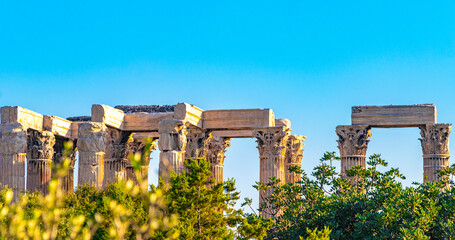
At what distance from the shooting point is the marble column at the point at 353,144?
160 ft

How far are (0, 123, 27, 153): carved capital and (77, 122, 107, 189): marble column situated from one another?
114 inches

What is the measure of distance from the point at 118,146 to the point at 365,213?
60.0ft

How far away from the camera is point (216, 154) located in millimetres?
55594

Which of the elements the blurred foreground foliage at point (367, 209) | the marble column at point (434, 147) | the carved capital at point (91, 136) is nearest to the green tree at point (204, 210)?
the blurred foreground foliage at point (367, 209)

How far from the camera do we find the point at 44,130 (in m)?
50.4

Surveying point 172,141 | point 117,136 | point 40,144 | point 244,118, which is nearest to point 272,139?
point 244,118

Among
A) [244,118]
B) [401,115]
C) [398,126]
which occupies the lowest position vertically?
[398,126]

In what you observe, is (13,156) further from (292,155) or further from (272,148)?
(292,155)

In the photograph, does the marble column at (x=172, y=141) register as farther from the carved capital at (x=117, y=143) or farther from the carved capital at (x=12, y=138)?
the carved capital at (x=12, y=138)

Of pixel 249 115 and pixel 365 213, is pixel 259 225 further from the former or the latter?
pixel 249 115

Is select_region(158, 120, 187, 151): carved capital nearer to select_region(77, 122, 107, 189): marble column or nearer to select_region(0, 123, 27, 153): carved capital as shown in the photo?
select_region(77, 122, 107, 189): marble column

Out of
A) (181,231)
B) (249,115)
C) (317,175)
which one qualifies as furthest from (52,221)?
(249,115)

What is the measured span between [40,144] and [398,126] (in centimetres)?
1927

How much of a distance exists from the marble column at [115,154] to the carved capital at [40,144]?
3.07 meters
